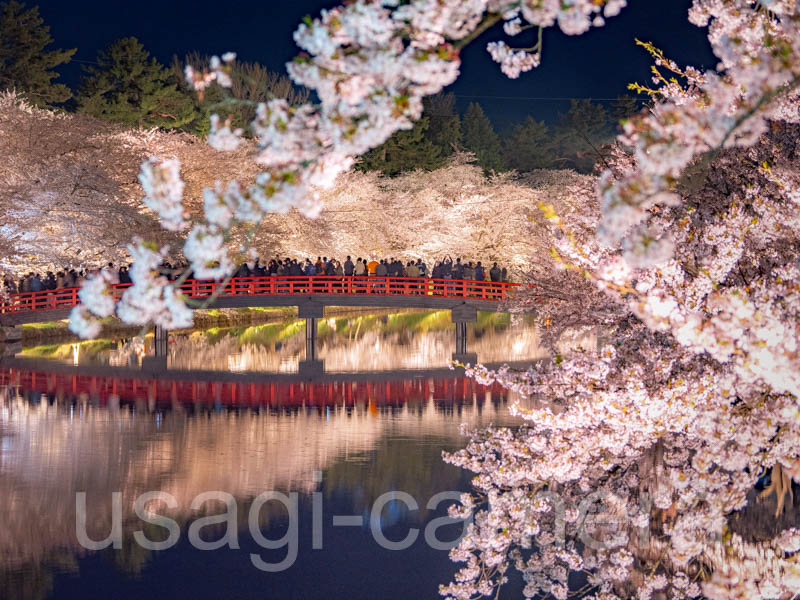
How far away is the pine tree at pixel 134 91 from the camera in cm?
4531

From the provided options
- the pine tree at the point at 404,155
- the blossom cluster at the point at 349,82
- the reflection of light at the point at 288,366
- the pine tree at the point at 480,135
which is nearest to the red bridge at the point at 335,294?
the reflection of light at the point at 288,366

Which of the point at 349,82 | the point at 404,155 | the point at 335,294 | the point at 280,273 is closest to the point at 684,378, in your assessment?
the point at 349,82

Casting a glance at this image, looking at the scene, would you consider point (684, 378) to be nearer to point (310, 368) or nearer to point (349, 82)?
point (349, 82)

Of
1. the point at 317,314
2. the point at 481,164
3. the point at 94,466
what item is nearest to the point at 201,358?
the point at 317,314

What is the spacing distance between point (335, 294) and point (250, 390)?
7273 mm

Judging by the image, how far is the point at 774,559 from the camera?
11.5 metres

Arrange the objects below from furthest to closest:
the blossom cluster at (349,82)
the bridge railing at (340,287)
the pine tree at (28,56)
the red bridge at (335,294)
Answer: the pine tree at (28,56) < the bridge railing at (340,287) < the red bridge at (335,294) < the blossom cluster at (349,82)

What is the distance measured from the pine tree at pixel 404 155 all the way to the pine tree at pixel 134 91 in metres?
11.7

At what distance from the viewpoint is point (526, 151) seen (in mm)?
72062

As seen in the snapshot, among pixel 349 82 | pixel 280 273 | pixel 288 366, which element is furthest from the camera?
pixel 280 273

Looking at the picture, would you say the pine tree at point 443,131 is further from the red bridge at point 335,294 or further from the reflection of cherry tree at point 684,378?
the reflection of cherry tree at point 684,378

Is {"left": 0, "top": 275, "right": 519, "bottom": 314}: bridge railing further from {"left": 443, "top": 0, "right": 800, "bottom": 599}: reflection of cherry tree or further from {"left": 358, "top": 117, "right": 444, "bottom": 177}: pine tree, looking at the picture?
{"left": 358, "top": 117, "right": 444, "bottom": 177}: pine tree

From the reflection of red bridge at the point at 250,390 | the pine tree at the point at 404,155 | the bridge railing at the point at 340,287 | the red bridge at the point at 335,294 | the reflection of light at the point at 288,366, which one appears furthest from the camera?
the pine tree at the point at 404,155

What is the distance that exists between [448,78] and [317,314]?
2728cm
